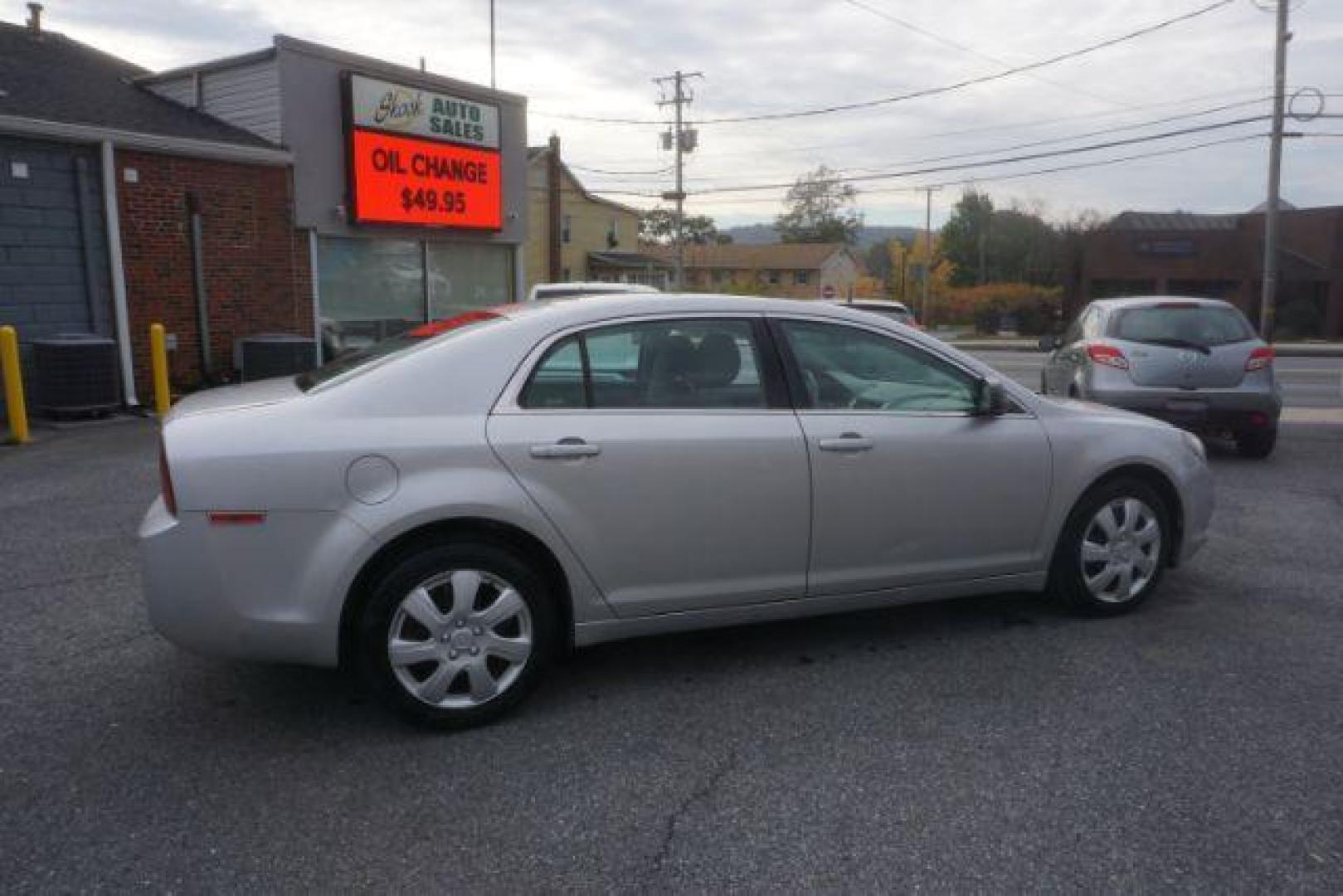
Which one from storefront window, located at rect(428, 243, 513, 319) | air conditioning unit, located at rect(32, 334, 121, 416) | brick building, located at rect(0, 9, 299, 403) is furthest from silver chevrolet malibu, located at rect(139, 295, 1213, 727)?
storefront window, located at rect(428, 243, 513, 319)

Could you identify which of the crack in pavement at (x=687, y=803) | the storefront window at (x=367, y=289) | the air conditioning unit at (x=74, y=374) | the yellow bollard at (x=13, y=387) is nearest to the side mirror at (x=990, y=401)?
the crack in pavement at (x=687, y=803)

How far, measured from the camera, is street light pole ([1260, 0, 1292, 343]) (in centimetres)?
2269

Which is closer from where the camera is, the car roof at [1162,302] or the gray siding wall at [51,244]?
the car roof at [1162,302]

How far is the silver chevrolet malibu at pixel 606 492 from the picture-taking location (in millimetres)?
3365

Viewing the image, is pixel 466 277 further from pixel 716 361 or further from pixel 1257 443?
pixel 716 361

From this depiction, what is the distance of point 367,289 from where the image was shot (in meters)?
15.5

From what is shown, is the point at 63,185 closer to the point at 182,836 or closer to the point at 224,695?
the point at 224,695

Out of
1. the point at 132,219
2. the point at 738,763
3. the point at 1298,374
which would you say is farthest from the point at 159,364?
the point at 1298,374

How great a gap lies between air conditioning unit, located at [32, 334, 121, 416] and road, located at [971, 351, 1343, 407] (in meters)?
12.0

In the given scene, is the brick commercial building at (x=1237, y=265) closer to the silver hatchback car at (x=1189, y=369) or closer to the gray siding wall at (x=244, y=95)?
the silver hatchback car at (x=1189, y=369)

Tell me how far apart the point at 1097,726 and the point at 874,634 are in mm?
1147

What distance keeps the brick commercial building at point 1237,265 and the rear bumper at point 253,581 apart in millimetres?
43849

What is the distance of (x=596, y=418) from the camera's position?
373cm

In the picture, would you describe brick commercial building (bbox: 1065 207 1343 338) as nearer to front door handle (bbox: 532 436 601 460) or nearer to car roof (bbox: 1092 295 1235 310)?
car roof (bbox: 1092 295 1235 310)
